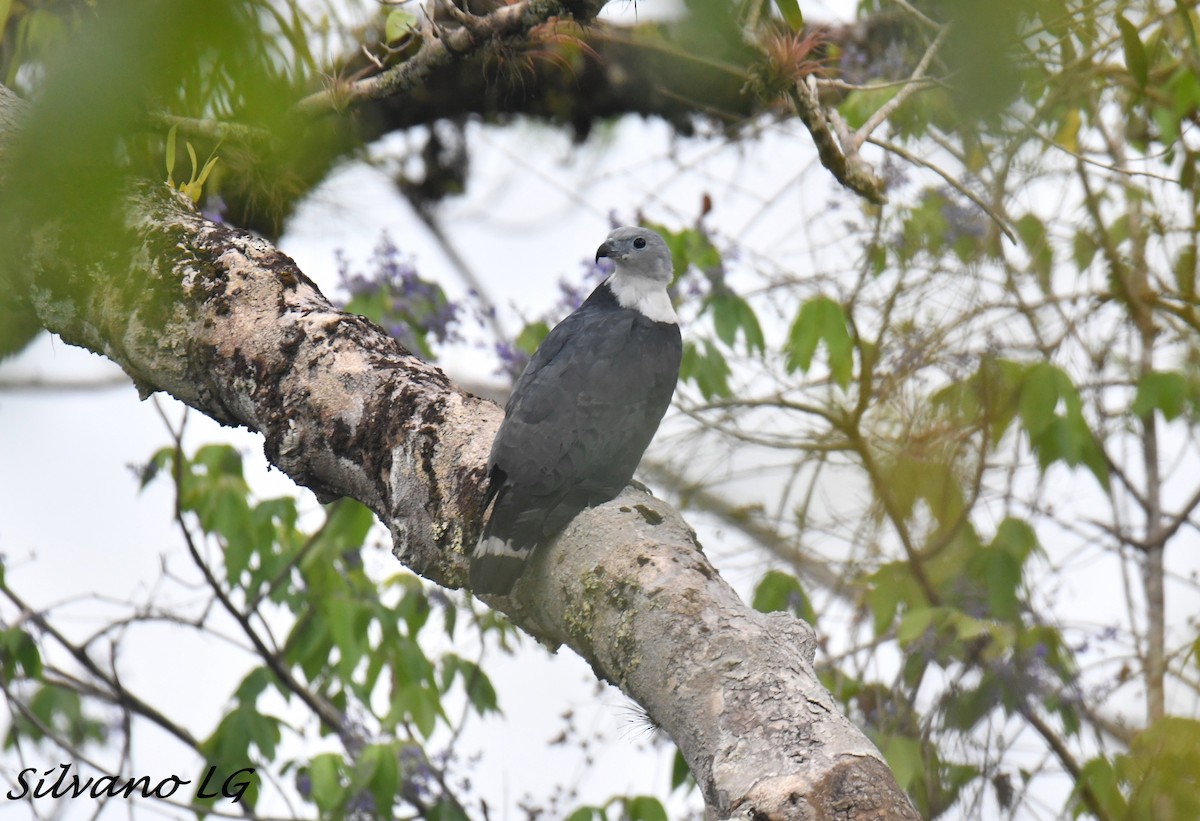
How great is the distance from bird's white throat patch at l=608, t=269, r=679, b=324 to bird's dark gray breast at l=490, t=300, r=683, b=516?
3.3 inches

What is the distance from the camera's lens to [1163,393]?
3.63m

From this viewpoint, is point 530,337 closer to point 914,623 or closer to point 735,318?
point 735,318

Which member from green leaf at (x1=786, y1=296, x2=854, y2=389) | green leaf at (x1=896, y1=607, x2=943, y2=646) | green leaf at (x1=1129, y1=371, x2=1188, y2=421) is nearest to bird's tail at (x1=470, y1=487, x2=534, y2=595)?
green leaf at (x1=896, y1=607, x2=943, y2=646)

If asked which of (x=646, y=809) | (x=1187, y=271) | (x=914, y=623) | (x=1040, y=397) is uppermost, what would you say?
(x=1187, y=271)

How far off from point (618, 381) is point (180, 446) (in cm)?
147

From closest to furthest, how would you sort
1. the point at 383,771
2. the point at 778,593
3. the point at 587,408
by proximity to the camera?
the point at 587,408 → the point at 383,771 → the point at 778,593

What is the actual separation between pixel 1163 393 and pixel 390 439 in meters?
2.64

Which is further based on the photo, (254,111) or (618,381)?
(618,381)

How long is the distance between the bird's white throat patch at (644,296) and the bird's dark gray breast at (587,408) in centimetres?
8

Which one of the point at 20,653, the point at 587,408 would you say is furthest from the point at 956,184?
the point at 20,653

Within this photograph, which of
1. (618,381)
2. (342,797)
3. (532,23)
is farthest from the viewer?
(342,797)

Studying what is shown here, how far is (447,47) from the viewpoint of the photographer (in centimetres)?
220

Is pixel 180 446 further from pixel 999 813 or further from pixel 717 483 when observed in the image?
pixel 999 813

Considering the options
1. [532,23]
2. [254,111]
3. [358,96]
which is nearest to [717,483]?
[358,96]
